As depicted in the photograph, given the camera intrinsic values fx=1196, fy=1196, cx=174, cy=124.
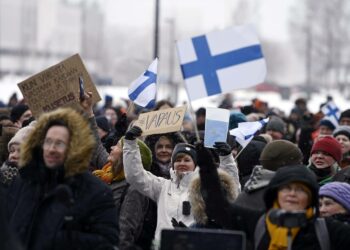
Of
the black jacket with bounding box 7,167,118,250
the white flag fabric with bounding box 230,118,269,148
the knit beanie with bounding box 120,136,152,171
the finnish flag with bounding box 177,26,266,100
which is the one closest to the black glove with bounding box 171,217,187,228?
the finnish flag with bounding box 177,26,266,100

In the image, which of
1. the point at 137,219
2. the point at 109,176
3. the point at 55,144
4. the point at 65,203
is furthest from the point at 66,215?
the point at 109,176

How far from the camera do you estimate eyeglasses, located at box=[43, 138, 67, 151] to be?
6297 mm

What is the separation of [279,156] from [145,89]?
298 centimetres

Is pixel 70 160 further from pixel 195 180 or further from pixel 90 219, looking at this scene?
pixel 195 180

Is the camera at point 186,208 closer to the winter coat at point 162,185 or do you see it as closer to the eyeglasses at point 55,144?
the winter coat at point 162,185

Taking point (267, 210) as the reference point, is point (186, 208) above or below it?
below

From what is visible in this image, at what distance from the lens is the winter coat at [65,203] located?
6.12 m

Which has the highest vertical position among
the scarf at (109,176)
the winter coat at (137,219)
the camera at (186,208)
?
the scarf at (109,176)

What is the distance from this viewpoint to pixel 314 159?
909 centimetres

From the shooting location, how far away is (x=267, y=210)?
6.29m

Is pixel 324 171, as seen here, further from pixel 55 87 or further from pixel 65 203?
pixel 65 203

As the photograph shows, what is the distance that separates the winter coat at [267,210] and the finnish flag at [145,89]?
378cm

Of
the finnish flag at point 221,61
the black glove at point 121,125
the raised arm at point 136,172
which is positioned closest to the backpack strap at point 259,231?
the finnish flag at point 221,61

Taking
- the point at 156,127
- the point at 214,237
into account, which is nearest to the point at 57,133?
the point at 214,237
